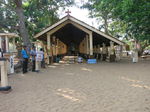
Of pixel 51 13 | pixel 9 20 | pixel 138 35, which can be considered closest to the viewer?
pixel 138 35

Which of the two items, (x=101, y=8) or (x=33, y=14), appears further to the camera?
(x=33, y=14)

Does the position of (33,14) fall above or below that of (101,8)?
above

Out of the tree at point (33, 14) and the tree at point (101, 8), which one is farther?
the tree at point (33, 14)

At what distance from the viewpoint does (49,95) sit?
5.63 meters

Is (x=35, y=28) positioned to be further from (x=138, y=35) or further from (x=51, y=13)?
(x=138, y=35)

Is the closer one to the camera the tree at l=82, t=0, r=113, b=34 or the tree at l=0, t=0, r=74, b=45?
the tree at l=82, t=0, r=113, b=34

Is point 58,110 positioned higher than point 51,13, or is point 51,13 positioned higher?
point 51,13

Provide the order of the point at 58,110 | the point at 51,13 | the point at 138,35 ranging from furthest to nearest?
1. the point at 51,13
2. the point at 138,35
3. the point at 58,110

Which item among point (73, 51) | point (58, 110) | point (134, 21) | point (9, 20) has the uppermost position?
point (9, 20)

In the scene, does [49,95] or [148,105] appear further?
[49,95]

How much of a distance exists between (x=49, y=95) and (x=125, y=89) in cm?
259

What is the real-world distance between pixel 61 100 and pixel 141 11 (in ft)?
42.4

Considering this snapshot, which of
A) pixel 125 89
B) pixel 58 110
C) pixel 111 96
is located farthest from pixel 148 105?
pixel 58 110

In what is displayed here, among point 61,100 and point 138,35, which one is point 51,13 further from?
point 61,100
